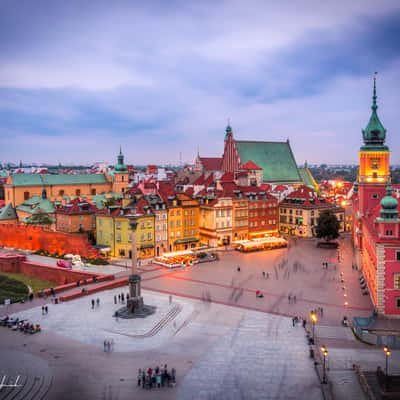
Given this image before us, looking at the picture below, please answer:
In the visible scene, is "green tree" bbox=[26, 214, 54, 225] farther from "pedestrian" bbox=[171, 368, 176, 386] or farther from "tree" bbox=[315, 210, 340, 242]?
"pedestrian" bbox=[171, 368, 176, 386]

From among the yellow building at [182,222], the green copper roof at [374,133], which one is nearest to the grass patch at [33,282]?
the yellow building at [182,222]

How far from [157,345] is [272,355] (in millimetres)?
7961

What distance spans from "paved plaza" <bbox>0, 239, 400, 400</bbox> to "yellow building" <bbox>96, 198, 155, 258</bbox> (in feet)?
42.0

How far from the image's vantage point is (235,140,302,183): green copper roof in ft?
343

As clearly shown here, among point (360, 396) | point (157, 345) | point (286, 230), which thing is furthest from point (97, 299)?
point (286, 230)

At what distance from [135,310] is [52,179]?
7349 centimetres

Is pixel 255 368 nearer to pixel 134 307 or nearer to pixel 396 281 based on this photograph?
pixel 134 307

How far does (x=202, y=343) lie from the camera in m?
32.1

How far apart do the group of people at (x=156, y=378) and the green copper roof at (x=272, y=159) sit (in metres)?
78.2

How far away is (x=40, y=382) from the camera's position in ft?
85.0

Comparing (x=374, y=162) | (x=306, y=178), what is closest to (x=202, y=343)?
(x=374, y=162)

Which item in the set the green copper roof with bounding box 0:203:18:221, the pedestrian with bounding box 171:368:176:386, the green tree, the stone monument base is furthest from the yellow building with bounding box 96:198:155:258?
the pedestrian with bounding box 171:368:176:386

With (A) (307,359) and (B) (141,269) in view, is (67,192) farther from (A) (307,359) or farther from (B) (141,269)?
(A) (307,359)

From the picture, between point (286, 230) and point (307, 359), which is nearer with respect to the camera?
point (307, 359)
